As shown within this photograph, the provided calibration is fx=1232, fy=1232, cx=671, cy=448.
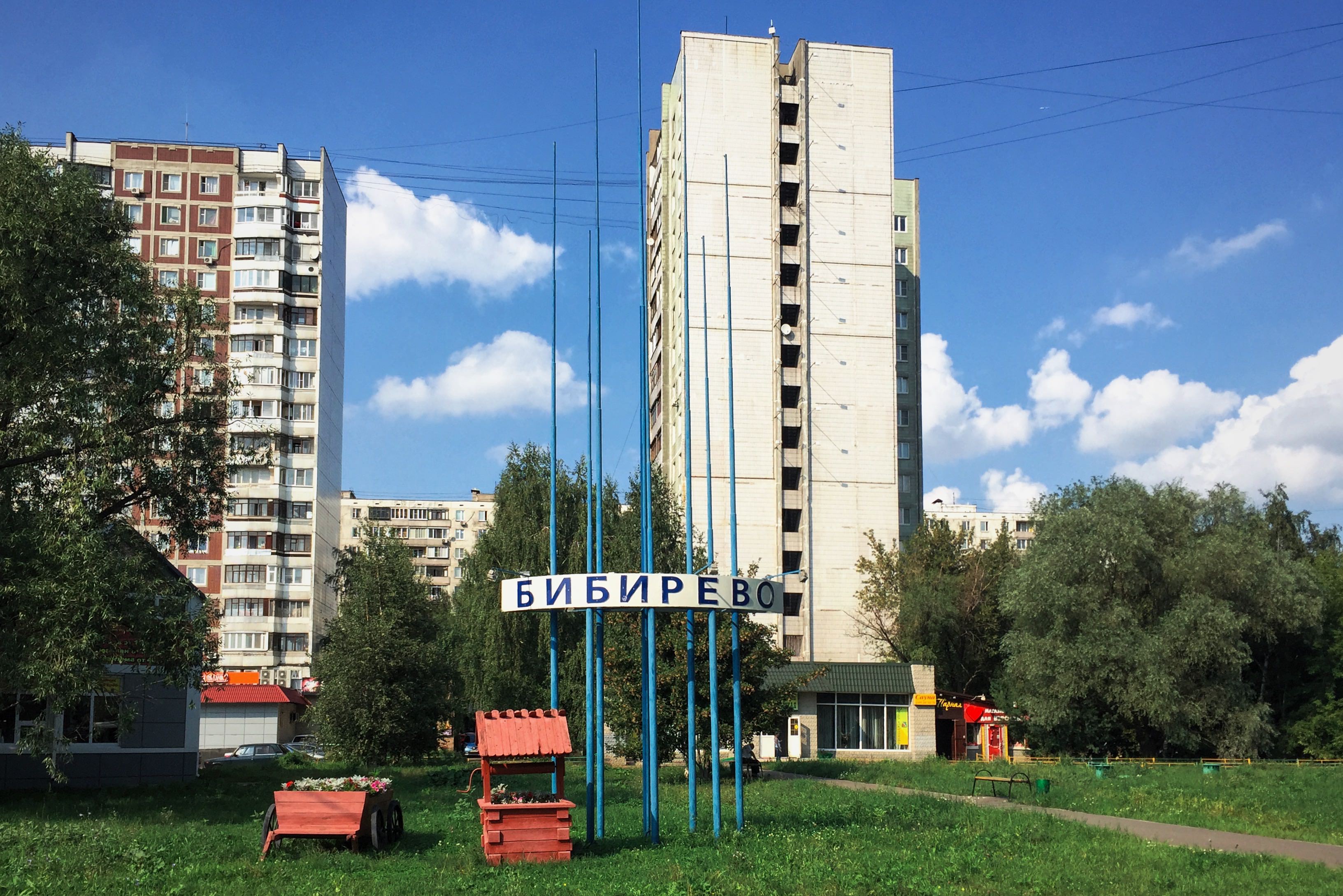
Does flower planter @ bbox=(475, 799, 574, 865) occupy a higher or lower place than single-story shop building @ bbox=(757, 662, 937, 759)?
higher

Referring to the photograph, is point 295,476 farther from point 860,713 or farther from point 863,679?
point 860,713

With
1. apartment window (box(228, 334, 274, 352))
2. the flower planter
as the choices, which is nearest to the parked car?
apartment window (box(228, 334, 274, 352))

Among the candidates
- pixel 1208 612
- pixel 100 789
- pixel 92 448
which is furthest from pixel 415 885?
pixel 1208 612

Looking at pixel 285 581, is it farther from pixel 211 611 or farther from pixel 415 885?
pixel 415 885

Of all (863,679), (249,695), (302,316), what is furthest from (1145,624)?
(302,316)

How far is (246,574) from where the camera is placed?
254 ft

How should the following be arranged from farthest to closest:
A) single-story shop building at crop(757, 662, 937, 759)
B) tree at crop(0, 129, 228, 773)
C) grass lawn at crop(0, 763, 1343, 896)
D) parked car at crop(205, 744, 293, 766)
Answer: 1. single-story shop building at crop(757, 662, 937, 759)
2. parked car at crop(205, 744, 293, 766)
3. tree at crop(0, 129, 228, 773)
4. grass lawn at crop(0, 763, 1343, 896)

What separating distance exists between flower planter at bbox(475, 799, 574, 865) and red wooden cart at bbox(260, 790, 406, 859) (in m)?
2.15

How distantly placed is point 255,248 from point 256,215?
2.17 meters

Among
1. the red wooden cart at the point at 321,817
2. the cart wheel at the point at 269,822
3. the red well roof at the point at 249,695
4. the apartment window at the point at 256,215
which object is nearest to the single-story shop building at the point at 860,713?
the red well roof at the point at 249,695

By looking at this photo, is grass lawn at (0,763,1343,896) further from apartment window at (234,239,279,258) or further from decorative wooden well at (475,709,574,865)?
apartment window at (234,239,279,258)

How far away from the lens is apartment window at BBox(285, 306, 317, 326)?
267 feet

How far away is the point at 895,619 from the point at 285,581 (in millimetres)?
37978

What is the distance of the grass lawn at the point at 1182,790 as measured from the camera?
22.9m
